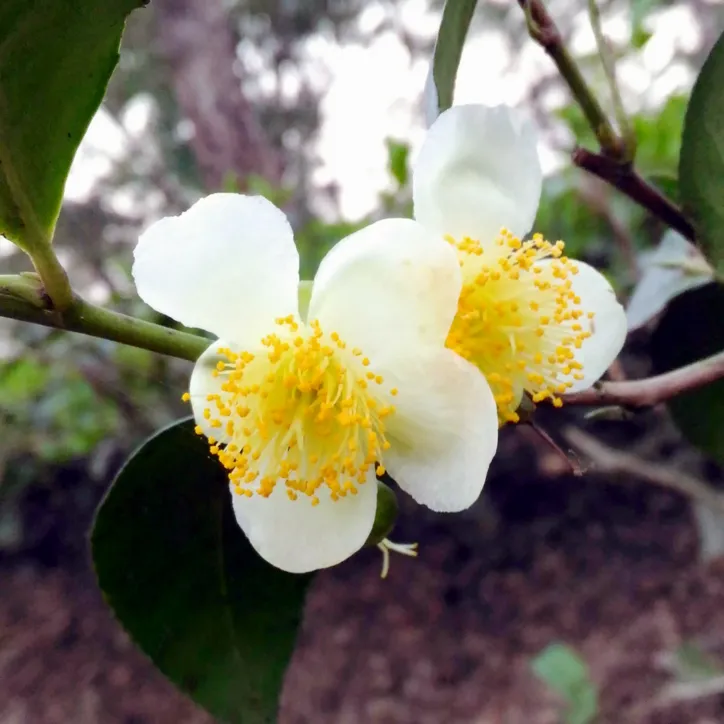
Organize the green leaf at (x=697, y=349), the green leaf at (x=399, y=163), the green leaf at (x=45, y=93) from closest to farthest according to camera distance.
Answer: the green leaf at (x=45, y=93) → the green leaf at (x=697, y=349) → the green leaf at (x=399, y=163)

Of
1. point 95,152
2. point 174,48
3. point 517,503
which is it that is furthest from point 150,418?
point 95,152

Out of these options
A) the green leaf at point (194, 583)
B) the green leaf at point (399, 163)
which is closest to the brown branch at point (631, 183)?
the green leaf at point (194, 583)

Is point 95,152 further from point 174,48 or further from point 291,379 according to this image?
point 291,379

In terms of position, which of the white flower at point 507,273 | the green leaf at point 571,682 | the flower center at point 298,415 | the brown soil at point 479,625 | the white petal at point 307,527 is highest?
the white flower at point 507,273

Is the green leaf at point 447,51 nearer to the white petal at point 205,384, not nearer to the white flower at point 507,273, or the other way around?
the white flower at point 507,273

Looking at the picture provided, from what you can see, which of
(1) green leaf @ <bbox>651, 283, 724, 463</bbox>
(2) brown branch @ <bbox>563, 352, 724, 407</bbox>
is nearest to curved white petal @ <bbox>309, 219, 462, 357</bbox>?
(2) brown branch @ <bbox>563, 352, 724, 407</bbox>

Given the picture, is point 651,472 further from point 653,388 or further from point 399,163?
point 653,388

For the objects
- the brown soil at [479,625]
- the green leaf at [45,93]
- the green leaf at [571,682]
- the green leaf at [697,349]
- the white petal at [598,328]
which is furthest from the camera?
the brown soil at [479,625]
